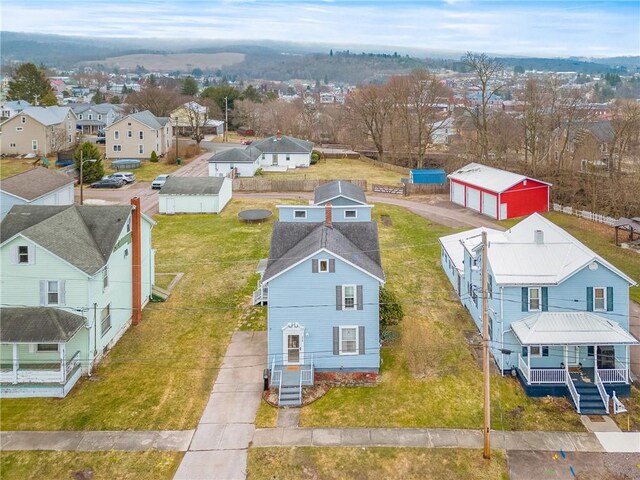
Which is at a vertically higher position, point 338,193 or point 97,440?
point 338,193

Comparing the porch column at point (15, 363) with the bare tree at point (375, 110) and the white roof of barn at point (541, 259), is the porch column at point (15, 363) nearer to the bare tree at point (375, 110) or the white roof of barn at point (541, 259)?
the white roof of barn at point (541, 259)

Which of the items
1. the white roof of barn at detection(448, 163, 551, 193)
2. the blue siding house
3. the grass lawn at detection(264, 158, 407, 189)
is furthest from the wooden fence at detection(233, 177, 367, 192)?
the blue siding house

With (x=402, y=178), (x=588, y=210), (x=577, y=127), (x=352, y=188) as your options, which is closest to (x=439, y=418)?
(x=352, y=188)

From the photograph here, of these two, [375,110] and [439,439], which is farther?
[375,110]

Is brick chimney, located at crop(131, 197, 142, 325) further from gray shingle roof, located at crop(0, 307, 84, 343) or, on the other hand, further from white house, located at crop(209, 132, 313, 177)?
white house, located at crop(209, 132, 313, 177)

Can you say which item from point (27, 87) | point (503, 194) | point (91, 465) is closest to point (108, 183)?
point (503, 194)

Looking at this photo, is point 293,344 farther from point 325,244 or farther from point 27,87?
point 27,87

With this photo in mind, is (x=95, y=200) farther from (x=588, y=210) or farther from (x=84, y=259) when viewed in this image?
(x=588, y=210)
